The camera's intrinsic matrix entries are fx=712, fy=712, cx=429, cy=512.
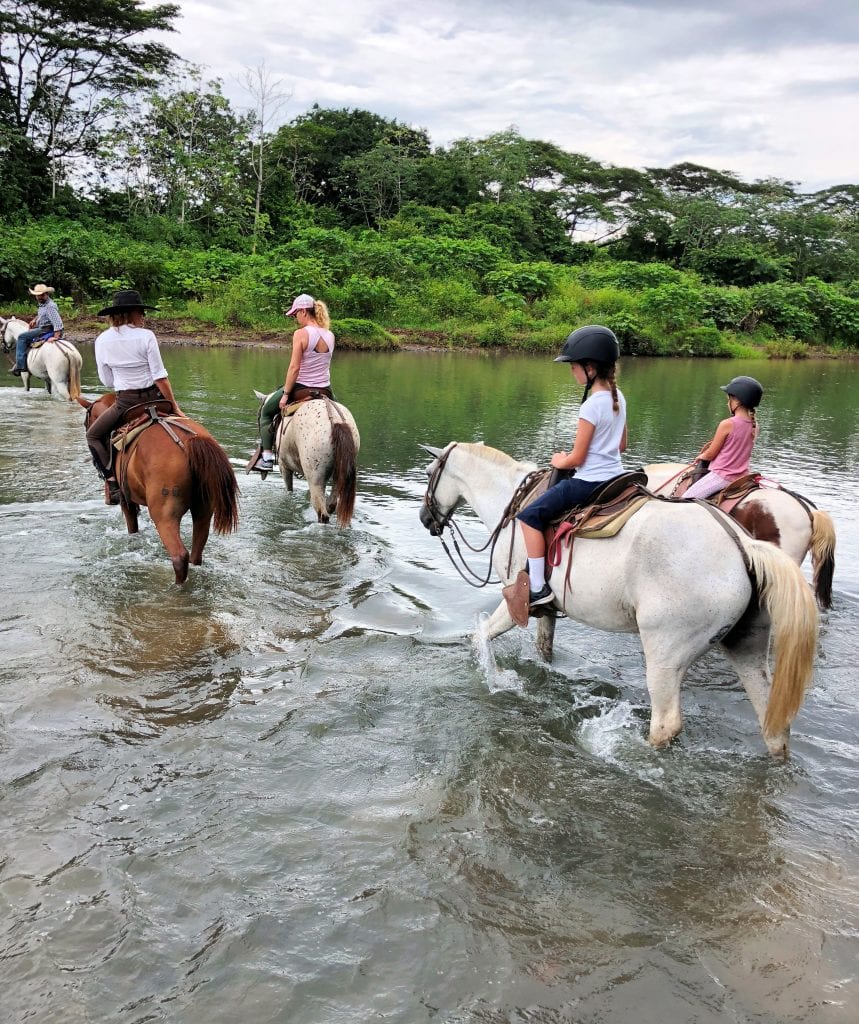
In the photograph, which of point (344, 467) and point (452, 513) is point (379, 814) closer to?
point (452, 513)

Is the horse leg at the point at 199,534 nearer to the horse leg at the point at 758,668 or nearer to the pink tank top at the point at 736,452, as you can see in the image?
the horse leg at the point at 758,668

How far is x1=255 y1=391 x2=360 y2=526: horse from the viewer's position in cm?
768

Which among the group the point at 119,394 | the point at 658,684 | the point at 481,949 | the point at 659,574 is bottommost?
the point at 481,949

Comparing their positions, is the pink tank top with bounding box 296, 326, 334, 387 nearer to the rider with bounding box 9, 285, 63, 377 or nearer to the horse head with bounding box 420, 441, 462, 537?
the horse head with bounding box 420, 441, 462, 537

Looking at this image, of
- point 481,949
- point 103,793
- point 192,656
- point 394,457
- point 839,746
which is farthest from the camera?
point 394,457

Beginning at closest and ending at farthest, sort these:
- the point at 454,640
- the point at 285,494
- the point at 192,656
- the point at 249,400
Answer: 1. the point at 192,656
2. the point at 454,640
3. the point at 285,494
4. the point at 249,400

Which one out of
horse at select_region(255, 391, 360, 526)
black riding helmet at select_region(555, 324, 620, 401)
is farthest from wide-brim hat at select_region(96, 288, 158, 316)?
black riding helmet at select_region(555, 324, 620, 401)

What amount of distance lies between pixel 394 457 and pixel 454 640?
21.5 ft

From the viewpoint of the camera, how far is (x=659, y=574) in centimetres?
387

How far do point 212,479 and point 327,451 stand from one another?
6.04 feet

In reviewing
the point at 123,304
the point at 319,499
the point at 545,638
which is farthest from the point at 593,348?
the point at 319,499

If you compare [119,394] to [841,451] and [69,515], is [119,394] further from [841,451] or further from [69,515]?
[841,451]

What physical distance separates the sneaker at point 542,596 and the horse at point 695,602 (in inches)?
4.6

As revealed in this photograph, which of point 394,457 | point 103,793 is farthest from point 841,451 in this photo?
point 103,793
